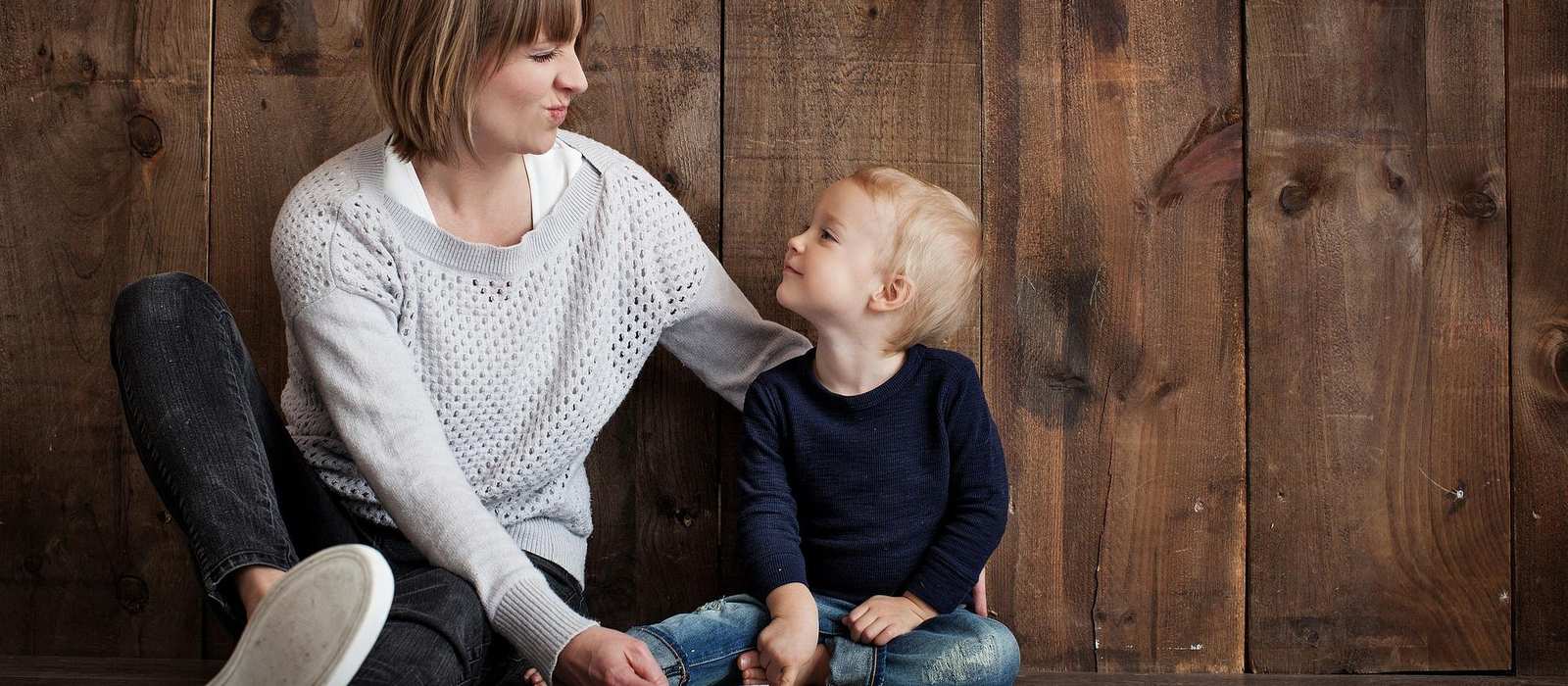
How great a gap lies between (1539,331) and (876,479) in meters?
0.82

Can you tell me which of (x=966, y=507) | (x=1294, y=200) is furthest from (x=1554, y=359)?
(x=966, y=507)

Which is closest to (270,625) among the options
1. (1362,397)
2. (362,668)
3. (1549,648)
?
Result: (362,668)

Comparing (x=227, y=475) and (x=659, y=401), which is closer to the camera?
(x=227, y=475)

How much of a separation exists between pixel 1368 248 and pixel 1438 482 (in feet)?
0.94

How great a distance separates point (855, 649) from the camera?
1.09 metres

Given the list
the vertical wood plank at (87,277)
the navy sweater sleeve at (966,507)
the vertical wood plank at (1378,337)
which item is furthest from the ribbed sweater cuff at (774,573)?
the vertical wood plank at (87,277)

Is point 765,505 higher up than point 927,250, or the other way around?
point 927,250

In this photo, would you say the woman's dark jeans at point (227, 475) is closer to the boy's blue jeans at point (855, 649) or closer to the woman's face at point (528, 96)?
the boy's blue jeans at point (855, 649)

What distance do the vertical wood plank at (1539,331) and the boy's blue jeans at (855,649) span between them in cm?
70

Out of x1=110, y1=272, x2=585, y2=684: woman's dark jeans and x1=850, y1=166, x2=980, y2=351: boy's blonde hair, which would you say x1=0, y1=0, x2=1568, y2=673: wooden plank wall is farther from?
x1=110, y1=272, x2=585, y2=684: woman's dark jeans

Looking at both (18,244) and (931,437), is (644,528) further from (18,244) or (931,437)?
(18,244)

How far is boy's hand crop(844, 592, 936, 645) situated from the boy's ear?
290mm

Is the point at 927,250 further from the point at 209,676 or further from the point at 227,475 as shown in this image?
the point at 209,676

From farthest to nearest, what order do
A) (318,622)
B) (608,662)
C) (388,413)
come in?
1. (388,413)
2. (608,662)
3. (318,622)
